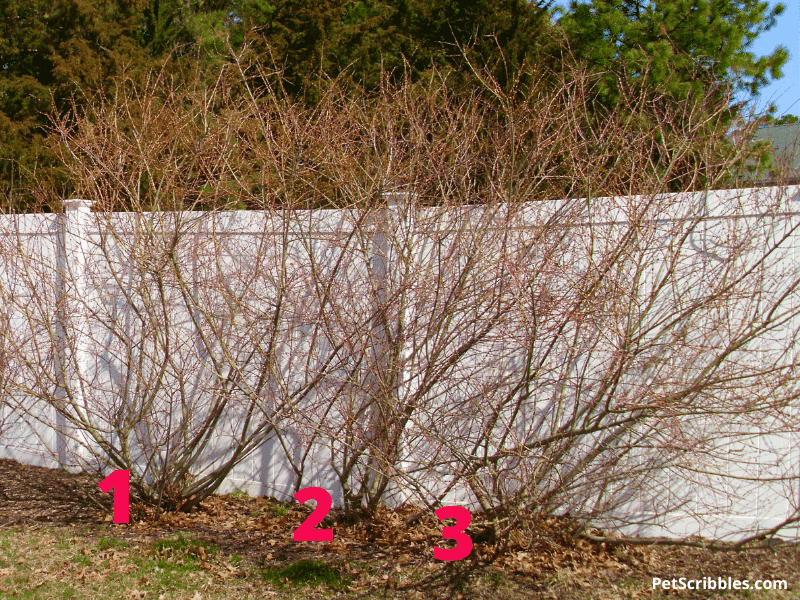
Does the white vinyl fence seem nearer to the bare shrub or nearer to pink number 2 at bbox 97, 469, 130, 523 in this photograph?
the bare shrub

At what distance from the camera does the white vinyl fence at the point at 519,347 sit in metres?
3.42

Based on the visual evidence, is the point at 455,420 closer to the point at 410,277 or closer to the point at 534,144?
the point at 410,277

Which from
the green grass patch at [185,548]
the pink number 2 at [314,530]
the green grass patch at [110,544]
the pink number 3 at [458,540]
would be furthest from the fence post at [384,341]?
the green grass patch at [110,544]

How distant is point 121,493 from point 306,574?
4.82 ft

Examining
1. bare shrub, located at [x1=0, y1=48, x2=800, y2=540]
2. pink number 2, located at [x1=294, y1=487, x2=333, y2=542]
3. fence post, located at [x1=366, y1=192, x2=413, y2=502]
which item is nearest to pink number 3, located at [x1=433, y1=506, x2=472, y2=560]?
bare shrub, located at [x1=0, y1=48, x2=800, y2=540]

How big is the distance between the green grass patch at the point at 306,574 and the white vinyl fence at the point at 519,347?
48cm

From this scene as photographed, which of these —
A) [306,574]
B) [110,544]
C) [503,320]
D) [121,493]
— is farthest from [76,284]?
[503,320]

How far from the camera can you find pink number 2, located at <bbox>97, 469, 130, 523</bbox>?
4.42m

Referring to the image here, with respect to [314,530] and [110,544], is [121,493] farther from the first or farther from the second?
[314,530]

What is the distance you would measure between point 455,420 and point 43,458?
339 cm

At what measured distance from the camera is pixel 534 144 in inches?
148

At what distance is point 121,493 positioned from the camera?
4469 mm

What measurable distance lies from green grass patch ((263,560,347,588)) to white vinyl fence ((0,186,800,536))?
0.48 meters

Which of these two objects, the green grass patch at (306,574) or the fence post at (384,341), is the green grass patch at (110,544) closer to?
the green grass patch at (306,574)
